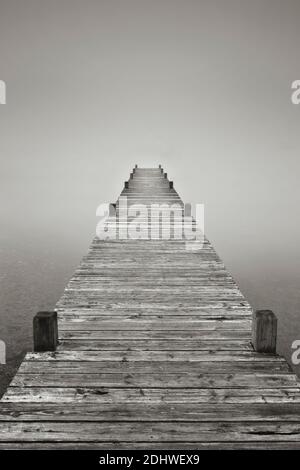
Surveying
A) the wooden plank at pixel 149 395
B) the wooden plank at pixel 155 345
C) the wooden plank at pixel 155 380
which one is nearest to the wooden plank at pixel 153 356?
the wooden plank at pixel 155 345

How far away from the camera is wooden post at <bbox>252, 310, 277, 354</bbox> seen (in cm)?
558

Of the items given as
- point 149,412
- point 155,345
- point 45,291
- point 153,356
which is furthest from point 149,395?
point 45,291

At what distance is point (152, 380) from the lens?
4996mm

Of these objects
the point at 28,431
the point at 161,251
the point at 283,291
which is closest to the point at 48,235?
the point at 283,291

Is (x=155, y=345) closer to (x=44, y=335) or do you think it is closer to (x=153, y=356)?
(x=153, y=356)

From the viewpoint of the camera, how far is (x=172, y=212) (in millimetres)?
17109

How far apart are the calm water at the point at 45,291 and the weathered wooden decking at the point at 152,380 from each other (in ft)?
33.1

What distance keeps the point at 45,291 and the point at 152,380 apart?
20.6m

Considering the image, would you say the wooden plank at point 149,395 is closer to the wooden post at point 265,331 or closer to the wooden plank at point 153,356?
the wooden plank at point 153,356

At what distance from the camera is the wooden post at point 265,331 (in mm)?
5579

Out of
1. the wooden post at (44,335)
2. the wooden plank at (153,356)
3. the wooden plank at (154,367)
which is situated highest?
the wooden post at (44,335)

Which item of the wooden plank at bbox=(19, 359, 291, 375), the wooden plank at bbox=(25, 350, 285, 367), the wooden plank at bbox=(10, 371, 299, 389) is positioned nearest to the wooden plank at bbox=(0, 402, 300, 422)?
the wooden plank at bbox=(10, 371, 299, 389)

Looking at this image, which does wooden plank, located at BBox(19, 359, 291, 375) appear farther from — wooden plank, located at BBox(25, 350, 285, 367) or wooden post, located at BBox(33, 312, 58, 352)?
wooden post, located at BBox(33, 312, 58, 352)

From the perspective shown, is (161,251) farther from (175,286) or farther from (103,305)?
(103,305)
